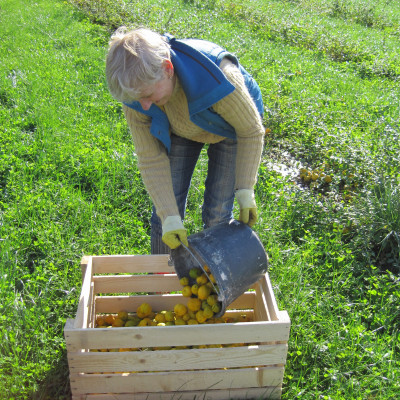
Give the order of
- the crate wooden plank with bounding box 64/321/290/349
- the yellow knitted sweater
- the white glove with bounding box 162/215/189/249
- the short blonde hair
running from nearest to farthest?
the short blonde hair < the crate wooden plank with bounding box 64/321/290/349 < the yellow knitted sweater < the white glove with bounding box 162/215/189/249

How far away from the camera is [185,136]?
A: 2.29 m

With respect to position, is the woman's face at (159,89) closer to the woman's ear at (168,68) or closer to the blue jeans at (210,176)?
the woman's ear at (168,68)

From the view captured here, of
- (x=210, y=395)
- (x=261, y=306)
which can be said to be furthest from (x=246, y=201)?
(x=210, y=395)

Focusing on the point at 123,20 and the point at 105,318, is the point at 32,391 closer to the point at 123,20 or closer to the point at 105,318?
the point at 105,318

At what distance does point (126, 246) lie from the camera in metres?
3.22

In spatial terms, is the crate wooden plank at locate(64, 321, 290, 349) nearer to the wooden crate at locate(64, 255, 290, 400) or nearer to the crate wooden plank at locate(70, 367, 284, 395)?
the wooden crate at locate(64, 255, 290, 400)

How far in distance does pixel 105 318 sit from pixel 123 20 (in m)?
8.49

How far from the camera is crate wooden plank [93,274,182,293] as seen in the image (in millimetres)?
2486

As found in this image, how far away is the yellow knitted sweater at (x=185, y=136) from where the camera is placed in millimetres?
2016

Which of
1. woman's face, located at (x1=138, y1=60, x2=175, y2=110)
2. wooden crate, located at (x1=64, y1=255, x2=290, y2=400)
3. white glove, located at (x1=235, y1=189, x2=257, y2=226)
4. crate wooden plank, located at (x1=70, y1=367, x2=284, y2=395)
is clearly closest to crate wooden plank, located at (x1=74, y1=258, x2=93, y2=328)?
wooden crate, located at (x1=64, y1=255, x2=290, y2=400)

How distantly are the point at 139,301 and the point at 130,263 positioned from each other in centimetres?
26

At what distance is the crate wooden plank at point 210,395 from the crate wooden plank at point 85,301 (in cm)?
37

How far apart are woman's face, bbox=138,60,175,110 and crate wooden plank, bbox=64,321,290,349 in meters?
0.98

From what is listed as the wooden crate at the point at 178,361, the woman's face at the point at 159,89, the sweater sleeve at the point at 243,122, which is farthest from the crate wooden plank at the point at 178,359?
the woman's face at the point at 159,89
